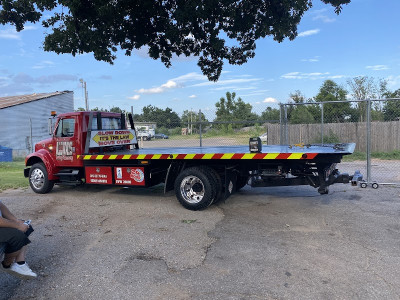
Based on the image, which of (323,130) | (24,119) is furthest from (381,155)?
(24,119)

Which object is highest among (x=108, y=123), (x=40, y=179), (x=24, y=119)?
(x=24, y=119)

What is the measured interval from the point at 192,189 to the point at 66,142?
385cm

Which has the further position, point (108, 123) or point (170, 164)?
point (108, 123)

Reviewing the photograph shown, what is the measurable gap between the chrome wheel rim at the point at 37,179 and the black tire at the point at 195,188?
4.36 metres

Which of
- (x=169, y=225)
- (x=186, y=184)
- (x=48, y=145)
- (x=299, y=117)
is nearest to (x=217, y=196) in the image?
(x=186, y=184)

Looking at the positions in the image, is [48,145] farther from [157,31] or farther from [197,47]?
[197,47]

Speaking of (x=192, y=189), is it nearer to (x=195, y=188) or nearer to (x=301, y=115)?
(x=195, y=188)

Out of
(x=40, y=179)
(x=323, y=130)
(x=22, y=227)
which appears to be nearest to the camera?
(x=22, y=227)

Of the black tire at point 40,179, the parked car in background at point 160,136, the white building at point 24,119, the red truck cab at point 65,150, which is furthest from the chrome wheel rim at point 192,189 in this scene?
the white building at point 24,119

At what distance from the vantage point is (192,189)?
7082 millimetres

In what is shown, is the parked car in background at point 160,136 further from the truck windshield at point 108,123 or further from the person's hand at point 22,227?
the person's hand at point 22,227

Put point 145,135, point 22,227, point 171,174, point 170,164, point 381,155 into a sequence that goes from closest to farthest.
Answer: point 22,227 < point 170,164 < point 171,174 < point 381,155 < point 145,135

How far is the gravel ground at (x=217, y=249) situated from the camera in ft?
12.2

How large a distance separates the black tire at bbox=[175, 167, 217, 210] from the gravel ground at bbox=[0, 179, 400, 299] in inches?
8.9
